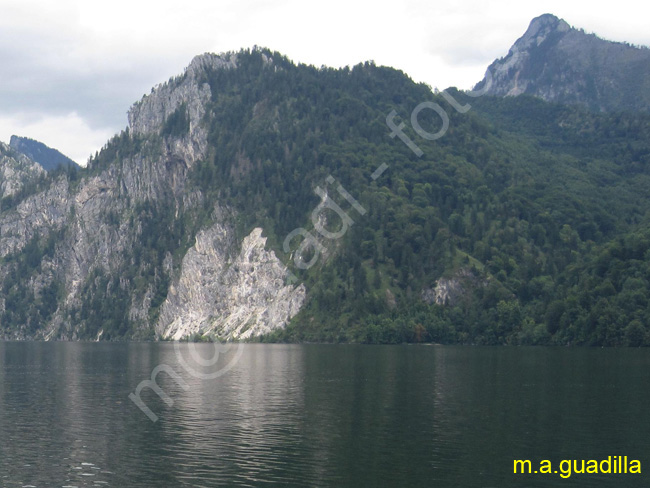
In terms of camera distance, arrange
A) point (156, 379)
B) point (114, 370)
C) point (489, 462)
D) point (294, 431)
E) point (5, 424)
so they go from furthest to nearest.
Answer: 1. point (114, 370)
2. point (156, 379)
3. point (5, 424)
4. point (294, 431)
5. point (489, 462)

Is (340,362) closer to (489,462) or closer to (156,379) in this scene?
(156,379)

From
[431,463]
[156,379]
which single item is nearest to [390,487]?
[431,463]

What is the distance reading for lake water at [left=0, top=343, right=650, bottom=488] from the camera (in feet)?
201

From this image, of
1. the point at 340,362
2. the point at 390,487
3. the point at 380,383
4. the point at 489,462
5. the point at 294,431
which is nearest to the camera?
the point at 390,487

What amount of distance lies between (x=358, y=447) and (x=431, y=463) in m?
8.86

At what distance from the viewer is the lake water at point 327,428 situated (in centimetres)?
6125

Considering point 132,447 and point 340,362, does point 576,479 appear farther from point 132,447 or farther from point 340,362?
point 340,362

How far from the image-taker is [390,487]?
186ft

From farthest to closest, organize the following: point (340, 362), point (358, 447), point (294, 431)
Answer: point (340, 362) < point (294, 431) < point (358, 447)

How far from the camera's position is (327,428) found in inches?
3196

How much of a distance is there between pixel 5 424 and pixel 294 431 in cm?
3213

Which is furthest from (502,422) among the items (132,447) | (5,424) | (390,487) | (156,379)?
(156,379)

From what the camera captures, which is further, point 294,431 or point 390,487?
point 294,431

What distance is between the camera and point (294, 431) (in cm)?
7994
